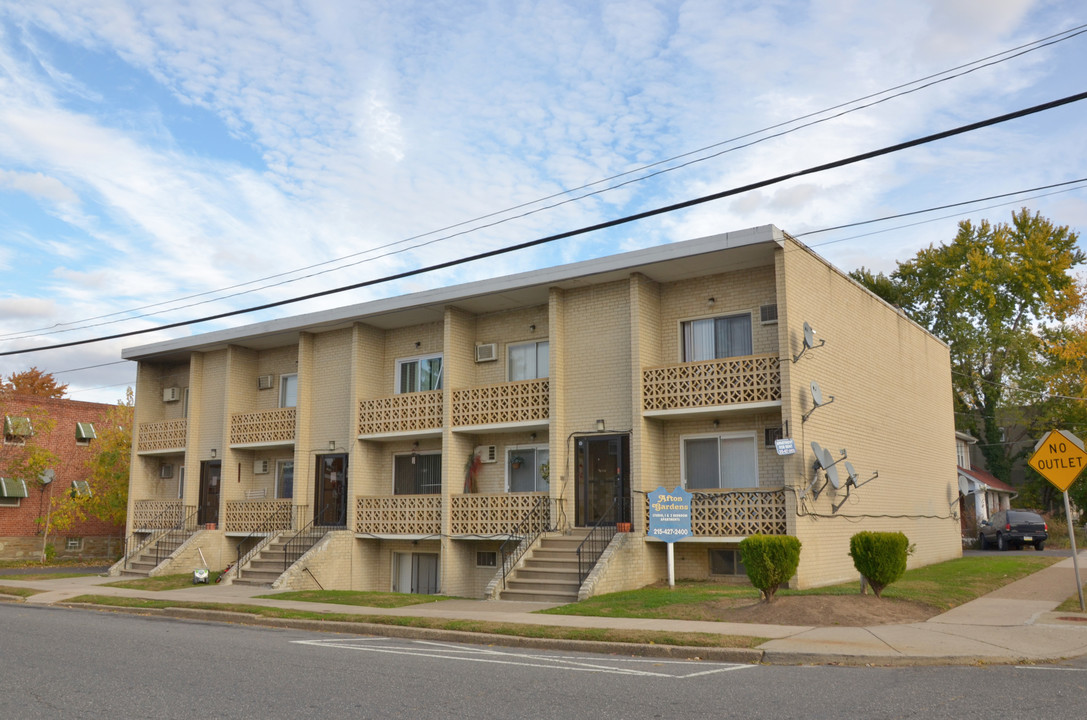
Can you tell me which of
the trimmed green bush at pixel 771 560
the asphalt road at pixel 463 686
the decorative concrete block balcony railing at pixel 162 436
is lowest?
the asphalt road at pixel 463 686

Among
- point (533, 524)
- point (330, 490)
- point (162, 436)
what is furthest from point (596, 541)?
point (162, 436)

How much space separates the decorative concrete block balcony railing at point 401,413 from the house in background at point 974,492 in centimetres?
2353

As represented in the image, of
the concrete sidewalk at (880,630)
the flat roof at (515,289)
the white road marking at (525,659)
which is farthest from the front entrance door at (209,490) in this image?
the white road marking at (525,659)

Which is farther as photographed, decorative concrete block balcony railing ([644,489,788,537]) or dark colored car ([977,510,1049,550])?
dark colored car ([977,510,1049,550])

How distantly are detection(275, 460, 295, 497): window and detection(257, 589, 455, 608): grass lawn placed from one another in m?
9.34

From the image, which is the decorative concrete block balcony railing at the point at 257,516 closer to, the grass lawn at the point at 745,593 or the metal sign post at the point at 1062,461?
the grass lawn at the point at 745,593

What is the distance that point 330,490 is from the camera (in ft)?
90.7

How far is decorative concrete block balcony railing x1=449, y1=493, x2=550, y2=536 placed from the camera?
2259 centimetres

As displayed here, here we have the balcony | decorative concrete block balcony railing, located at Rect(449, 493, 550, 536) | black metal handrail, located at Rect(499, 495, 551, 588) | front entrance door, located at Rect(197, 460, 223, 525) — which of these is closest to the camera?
the balcony

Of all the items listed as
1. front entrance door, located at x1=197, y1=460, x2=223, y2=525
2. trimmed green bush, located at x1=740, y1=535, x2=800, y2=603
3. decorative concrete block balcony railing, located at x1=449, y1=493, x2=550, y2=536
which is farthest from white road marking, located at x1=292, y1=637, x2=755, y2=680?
front entrance door, located at x1=197, y1=460, x2=223, y2=525

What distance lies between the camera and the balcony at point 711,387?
19.7 metres

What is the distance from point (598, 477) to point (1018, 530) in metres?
20.6

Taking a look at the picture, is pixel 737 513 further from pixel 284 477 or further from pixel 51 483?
pixel 51 483

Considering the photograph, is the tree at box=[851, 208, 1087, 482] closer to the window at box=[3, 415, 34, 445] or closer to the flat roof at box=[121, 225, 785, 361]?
the flat roof at box=[121, 225, 785, 361]
